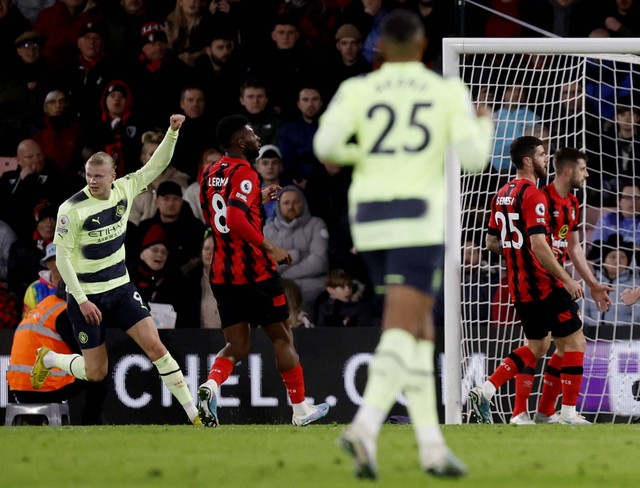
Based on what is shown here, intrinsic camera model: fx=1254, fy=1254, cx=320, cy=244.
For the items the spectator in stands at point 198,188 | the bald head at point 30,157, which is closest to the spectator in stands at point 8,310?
the bald head at point 30,157

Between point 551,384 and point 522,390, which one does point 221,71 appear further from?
point 551,384

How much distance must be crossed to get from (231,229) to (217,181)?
0.39 m

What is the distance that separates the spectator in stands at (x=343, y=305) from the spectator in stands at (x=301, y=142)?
127cm

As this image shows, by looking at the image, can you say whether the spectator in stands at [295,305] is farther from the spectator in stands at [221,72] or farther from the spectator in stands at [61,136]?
the spectator in stands at [61,136]

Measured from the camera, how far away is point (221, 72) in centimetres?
1262

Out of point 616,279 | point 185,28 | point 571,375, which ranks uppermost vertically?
point 185,28

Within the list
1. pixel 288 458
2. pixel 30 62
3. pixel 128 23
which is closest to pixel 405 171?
pixel 288 458

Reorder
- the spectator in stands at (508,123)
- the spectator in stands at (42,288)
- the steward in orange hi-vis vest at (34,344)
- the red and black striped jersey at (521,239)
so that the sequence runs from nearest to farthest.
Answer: the red and black striped jersey at (521,239) < the steward in orange hi-vis vest at (34,344) < the spectator in stands at (508,123) < the spectator in stands at (42,288)

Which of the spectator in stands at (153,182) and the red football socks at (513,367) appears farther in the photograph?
the spectator in stands at (153,182)

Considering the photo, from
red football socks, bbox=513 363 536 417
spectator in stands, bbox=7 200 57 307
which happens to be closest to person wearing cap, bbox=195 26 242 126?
spectator in stands, bbox=7 200 57 307

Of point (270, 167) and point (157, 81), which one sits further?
point (157, 81)

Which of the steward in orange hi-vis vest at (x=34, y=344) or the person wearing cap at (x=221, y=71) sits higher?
the person wearing cap at (x=221, y=71)

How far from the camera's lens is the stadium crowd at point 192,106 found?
11672mm

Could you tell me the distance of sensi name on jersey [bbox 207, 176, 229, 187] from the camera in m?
8.78
